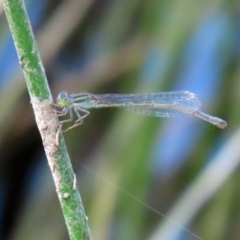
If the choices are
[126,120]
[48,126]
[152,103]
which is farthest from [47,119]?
[126,120]

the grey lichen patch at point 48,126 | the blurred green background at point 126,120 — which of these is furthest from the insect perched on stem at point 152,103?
the grey lichen patch at point 48,126

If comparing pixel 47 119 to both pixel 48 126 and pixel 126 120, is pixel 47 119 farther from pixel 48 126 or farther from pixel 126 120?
pixel 126 120

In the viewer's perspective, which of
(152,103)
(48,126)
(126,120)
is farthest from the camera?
(126,120)

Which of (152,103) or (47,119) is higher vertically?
(152,103)

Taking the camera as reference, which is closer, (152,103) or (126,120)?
(152,103)

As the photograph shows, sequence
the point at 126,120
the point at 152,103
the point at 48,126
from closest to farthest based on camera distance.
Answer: the point at 48,126 → the point at 152,103 → the point at 126,120

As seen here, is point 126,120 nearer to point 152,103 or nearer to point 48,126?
point 152,103

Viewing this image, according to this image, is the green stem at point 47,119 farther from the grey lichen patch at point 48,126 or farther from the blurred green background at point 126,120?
the blurred green background at point 126,120
